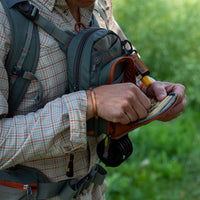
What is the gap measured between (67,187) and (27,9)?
834 mm

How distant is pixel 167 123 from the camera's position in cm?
451

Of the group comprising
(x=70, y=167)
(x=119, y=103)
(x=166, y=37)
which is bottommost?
(x=166, y=37)

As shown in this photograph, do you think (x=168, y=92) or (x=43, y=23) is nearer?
(x=43, y=23)

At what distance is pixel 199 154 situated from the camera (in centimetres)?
383

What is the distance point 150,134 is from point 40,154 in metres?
2.94

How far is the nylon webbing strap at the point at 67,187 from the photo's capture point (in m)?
1.47

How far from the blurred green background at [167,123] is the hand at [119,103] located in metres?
2.12

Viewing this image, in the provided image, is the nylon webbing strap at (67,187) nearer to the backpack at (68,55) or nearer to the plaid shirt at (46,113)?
the plaid shirt at (46,113)

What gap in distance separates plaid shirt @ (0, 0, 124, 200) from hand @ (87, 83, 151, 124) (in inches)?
2.7

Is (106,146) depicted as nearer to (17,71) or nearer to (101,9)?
(17,71)

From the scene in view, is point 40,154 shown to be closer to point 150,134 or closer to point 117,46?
Result: point 117,46

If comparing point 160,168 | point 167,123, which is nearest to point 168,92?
point 160,168

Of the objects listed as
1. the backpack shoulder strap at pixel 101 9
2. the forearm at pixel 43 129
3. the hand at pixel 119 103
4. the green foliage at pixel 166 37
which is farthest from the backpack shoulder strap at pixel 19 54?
the green foliage at pixel 166 37

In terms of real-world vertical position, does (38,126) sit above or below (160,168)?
above
